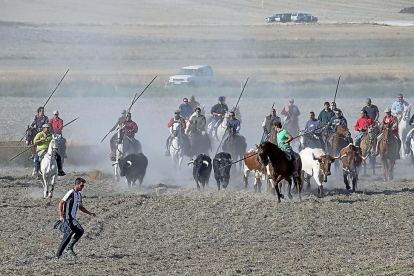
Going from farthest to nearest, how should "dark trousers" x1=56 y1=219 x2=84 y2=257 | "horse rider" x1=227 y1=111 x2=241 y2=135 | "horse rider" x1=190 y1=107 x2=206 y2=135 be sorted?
"horse rider" x1=190 y1=107 x2=206 y2=135, "horse rider" x1=227 y1=111 x2=241 y2=135, "dark trousers" x1=56 y1=219 x2=84 y2=257

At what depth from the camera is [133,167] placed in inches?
1011

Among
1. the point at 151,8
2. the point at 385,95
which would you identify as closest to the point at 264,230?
the point at 385,95

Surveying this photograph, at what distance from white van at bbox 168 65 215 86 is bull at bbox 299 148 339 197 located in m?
29.7

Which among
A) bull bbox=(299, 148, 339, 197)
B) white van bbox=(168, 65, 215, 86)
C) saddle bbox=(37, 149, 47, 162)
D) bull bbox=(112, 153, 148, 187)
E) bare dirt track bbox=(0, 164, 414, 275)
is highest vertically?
white van bbox=(168, 65, 215, 86)

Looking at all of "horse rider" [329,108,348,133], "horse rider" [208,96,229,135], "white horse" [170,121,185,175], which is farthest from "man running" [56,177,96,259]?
"horse rider" [208,96,229,135]

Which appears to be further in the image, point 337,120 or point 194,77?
point 194,77

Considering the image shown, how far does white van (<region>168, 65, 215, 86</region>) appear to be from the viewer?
173 feet

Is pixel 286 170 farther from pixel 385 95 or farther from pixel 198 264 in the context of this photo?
pixel 385 95

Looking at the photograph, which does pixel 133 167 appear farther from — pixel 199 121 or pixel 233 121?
pixel 199 121

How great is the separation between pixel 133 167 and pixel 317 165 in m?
5.78

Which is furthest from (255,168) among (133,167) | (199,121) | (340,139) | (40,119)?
(40,119)

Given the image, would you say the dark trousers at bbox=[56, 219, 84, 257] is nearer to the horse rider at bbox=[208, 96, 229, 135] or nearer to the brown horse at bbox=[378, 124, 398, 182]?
the brown horse at bbox=[378, 124, 398, 182]

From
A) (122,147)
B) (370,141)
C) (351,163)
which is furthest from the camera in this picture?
(122,147)

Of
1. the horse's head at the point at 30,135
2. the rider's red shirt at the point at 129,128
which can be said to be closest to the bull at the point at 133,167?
the rider's red shirt at the point at 129,128
